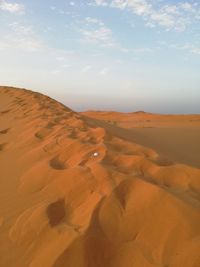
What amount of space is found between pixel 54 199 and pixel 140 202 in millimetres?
732

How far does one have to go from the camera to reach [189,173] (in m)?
3.00

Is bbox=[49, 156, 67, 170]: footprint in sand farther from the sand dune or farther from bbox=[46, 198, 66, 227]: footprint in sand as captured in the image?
bbox=[46, 198, 66, 227]: footprint in sand

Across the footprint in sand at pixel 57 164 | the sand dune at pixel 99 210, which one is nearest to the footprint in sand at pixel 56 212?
the sand dune at pixel 99 210

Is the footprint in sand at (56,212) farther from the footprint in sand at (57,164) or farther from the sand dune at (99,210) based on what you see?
the footprint in sand at (57,164)

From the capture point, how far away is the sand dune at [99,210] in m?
1.92

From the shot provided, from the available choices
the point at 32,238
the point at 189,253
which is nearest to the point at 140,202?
the point at 189,253

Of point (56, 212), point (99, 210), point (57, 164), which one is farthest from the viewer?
point (57, 164)

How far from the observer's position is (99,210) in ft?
7.55

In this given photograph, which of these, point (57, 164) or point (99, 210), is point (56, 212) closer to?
point (99, 210)

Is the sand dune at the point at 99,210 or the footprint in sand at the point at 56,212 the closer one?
the sand dune at the point at 99,210

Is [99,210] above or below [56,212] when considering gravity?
above

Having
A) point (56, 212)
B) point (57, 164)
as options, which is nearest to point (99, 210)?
point (56, 212)

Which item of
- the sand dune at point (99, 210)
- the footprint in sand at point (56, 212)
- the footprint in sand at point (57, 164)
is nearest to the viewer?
the sand dune at point (99, 210)

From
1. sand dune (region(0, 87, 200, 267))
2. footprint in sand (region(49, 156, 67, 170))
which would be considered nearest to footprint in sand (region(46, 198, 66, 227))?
sand dune (region(0, 87, 200, 267))
